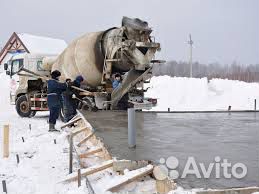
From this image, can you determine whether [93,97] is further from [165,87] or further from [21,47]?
[21,47]

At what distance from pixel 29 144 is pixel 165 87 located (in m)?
19.9

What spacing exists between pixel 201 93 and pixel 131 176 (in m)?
22.9

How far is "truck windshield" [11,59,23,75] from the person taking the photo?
1748 cm

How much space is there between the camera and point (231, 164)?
4781 mm

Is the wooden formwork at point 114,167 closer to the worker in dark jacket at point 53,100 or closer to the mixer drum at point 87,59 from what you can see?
the worker in dark jacket at point 53,100

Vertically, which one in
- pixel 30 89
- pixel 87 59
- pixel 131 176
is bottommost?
pixel 131 176

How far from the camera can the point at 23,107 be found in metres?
16.5

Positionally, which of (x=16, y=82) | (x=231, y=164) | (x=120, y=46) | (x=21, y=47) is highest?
(x=21, y=47)

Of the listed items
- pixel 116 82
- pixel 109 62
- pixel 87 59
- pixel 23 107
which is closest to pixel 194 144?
pixel 116 82

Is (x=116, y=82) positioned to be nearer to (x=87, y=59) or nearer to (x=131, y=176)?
(x=87, y=59)

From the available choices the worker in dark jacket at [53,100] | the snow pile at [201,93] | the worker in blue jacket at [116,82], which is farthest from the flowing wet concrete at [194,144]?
the snow pile at [201,93]

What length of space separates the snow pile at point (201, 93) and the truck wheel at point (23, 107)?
923cm

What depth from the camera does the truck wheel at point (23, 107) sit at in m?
16.4

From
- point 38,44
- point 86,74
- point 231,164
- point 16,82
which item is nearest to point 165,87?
point 16,82
